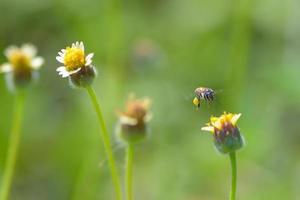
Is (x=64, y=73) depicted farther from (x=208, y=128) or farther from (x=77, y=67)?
(x=208, y=128)

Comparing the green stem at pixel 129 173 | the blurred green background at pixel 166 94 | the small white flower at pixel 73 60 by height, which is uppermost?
the blurred green background at pixel 166 94

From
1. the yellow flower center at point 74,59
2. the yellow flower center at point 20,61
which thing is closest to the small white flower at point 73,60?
the yellow flower center at point 74,59

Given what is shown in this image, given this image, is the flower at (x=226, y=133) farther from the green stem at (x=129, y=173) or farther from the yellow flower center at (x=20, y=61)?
the yellow flower center at (x=20, y=61)

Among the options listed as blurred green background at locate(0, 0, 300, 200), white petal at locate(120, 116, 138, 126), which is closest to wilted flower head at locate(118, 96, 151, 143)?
white petal at locate(120, 116, 138, 126)

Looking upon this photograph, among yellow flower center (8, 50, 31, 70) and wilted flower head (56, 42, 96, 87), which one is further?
yellow flower center (8, 50, 31, 70)

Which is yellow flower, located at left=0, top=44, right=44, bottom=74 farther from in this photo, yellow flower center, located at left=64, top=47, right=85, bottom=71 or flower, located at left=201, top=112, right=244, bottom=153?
flower, located at left=201, top=112, right=244, bottom=153

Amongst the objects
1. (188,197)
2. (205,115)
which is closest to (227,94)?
(205,115)
